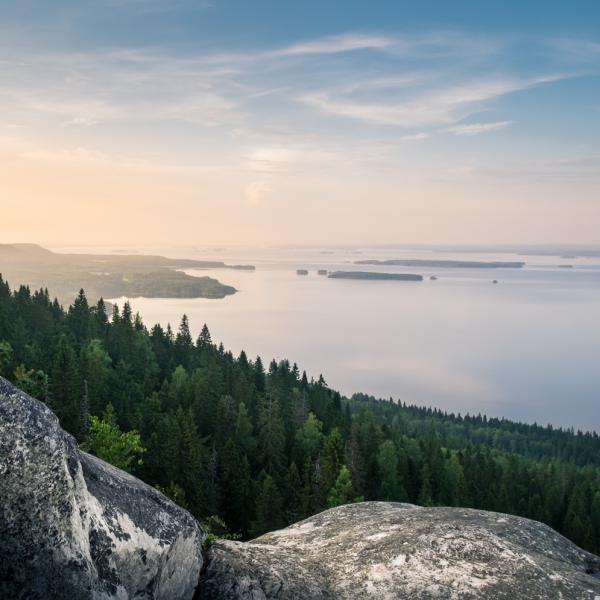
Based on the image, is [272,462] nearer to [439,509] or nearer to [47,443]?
[439,509]

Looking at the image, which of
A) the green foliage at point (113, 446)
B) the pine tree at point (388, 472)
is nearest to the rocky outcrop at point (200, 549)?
the green foliage at point (113, 446)

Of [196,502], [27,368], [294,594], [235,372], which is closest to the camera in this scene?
[294,594]

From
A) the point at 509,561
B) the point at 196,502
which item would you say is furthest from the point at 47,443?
the point at 196,502

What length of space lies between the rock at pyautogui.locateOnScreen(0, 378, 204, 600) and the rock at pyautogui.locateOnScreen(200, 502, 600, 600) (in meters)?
2.19

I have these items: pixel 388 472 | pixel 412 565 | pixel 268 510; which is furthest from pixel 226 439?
pixel 412 565

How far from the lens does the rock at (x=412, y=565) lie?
1395cm

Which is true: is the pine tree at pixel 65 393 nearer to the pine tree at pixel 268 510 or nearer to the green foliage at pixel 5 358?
the green foliage at pixel 5 358

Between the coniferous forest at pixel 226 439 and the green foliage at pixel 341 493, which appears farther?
the coniferous forest at pixel 226 439

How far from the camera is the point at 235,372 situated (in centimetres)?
10431

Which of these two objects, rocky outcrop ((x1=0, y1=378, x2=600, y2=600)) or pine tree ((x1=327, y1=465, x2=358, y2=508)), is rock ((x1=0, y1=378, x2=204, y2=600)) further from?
pine tree ((x1=327, y1=465, x2=358, y2=508))

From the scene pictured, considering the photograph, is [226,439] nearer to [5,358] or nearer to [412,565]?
[5,358]

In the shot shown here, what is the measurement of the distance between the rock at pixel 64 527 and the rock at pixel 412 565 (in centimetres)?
219

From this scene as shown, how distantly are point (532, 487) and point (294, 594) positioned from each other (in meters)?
107

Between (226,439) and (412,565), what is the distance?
59417 mm
